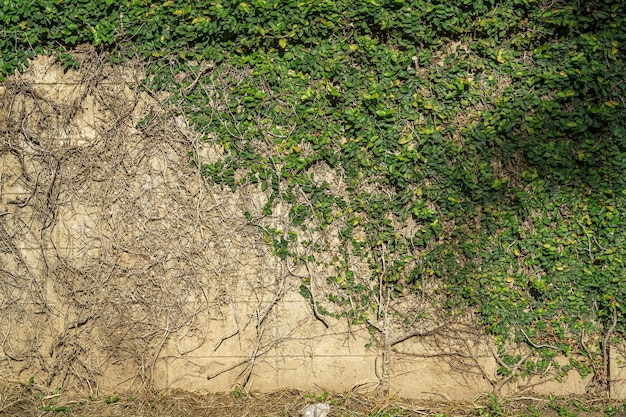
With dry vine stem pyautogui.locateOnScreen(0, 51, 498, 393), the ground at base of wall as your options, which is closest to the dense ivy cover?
dry vine stem pyautogui.locateOnScreen(0, 51, 498, 393)

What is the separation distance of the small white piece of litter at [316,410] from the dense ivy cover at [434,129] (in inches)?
25.0

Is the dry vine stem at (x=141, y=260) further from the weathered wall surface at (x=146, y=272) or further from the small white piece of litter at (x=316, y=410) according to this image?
the small white piece of litter at (x=316, y=410)

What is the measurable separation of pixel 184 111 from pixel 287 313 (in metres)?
1.63

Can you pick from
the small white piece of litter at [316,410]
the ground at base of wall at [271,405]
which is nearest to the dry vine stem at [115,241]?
the ground at base of wall at [271,405]

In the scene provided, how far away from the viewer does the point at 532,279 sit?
4.30 m

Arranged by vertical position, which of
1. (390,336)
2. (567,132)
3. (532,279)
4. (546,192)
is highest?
(567,132)

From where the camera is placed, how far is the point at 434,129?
4246 millimetres

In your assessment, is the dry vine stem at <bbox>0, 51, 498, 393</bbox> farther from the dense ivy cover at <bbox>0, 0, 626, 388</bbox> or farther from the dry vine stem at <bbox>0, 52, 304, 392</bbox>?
the dense ivy cover at <bbox>0, 0, 626, 388</bbox>

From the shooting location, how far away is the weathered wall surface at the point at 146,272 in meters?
→ 4.41

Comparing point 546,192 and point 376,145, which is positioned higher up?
point 376,145

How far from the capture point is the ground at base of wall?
13.9 ft

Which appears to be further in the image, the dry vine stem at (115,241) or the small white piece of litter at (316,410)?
the dry vine stem at (115,241)

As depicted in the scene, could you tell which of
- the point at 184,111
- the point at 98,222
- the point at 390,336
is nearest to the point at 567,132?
the point at 390,336

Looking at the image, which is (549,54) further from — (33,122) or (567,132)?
(33,122)
